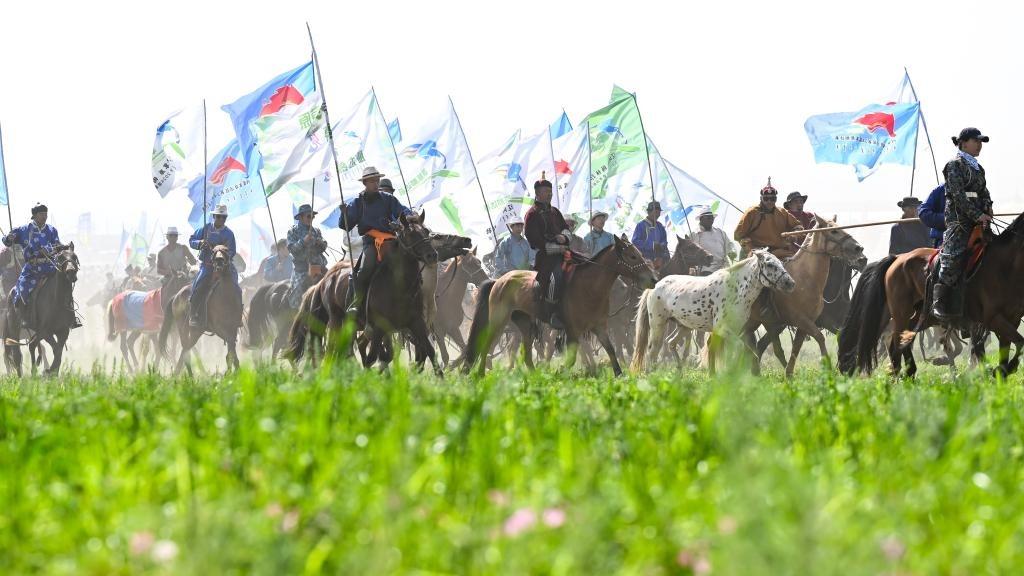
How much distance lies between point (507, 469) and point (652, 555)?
3.16 ft

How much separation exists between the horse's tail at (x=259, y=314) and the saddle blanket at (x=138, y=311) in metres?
3.92

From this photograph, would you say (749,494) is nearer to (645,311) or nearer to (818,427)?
(818,427)

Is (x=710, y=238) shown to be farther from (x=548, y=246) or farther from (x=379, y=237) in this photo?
(x=379, y=237)

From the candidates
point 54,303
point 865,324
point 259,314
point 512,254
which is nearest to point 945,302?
point 865,324

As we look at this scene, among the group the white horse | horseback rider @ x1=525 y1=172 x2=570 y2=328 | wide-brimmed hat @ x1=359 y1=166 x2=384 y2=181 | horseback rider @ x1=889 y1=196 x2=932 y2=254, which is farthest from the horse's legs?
horseback rider @ x1=889 y1=196 x2=932 y2=254

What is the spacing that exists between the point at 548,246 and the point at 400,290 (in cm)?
242

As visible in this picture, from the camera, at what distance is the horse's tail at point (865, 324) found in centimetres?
1348

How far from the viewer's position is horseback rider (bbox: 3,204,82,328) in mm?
18688

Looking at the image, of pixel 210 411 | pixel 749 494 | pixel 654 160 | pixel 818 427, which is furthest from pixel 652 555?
pixel 654 160

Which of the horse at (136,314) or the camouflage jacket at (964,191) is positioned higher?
the camouflage jacket at (964,191)

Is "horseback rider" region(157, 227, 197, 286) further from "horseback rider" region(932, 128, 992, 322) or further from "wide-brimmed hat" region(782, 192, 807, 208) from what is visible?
"horseback rider" region(932, 128, 992, 322)

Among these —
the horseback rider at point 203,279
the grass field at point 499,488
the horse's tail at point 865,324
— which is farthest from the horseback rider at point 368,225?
the grass field at point 499,488

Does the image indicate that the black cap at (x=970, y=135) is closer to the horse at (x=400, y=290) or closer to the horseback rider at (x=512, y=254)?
the horse at (x=400, y=290)

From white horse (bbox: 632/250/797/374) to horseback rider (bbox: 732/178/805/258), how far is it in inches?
32.5
